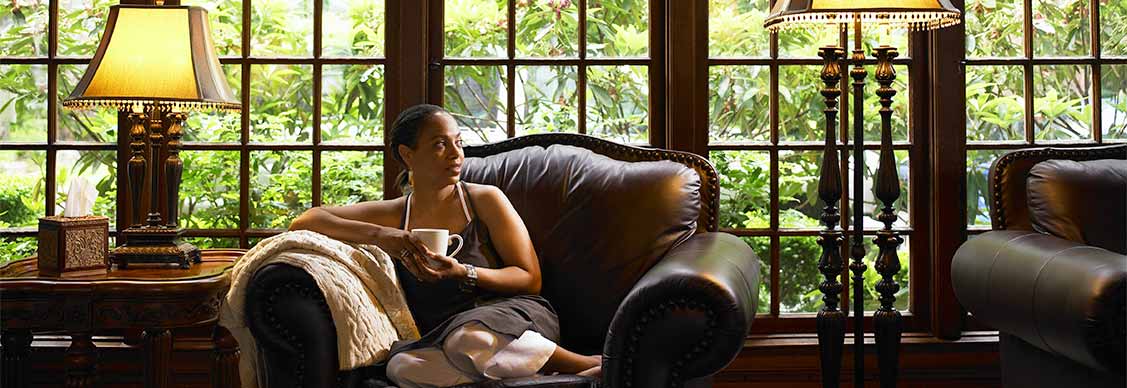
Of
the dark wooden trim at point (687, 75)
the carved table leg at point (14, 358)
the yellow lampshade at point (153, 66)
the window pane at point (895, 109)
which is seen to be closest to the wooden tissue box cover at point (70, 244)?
the carved table leg at point (14, 358)

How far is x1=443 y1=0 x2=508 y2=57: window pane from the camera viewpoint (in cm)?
333

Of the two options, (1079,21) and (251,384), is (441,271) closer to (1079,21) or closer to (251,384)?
(251,384)

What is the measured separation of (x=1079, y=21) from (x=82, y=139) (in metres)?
3.21

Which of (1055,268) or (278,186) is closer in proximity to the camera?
(1055,268)

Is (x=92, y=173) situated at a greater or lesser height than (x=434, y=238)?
greater

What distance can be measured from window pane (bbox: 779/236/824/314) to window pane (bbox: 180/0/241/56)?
6.08ft

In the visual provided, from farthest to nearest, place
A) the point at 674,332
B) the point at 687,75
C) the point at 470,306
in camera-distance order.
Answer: the point at 687,75 → the point at 470,306 → the point at 674,332

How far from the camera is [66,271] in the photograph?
2445 mm

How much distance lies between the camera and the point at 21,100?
3.29 metres

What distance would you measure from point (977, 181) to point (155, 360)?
100 inches

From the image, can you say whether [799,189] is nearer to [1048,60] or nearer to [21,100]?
[1048,60]

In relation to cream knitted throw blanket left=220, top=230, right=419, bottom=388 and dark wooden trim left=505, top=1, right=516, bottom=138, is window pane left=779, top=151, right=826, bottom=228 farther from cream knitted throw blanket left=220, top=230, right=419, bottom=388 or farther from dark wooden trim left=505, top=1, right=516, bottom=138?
cream knitted throw blanket left=220, top=230, right=419, bottom=388

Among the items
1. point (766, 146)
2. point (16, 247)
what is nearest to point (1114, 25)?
point (766, 146)

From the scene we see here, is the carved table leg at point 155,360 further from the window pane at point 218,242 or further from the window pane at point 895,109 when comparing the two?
the window pane at point 895,109
